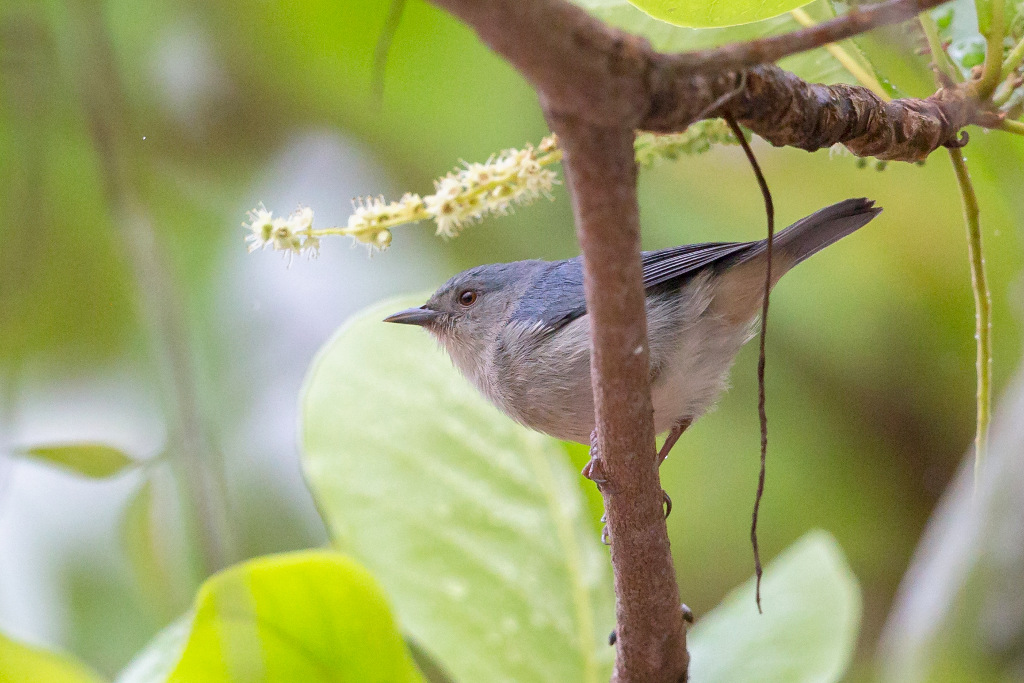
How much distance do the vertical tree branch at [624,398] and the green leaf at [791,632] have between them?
8.4 inches

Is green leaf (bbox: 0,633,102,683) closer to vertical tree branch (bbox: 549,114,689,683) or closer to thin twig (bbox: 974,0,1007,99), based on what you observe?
vertical tree branch (bbox: 549,114,689,683)

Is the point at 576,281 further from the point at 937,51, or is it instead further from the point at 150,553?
the point at 150,553

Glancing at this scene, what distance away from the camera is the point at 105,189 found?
86 centimetres

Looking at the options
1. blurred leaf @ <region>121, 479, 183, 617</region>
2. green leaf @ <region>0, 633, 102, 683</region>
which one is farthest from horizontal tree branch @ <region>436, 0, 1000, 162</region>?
blurred leaf @ <region>121, 479, 183, 617</region>

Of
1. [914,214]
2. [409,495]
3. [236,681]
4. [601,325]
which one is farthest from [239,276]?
[914,214]

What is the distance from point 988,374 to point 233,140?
184 centimetres

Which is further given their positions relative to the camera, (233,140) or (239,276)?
(233,140)

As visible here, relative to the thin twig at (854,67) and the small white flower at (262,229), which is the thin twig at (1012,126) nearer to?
the thin twig at (854,67)

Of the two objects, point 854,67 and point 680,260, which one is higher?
point 854,67

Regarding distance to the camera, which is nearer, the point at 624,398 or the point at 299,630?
the point at 624,398

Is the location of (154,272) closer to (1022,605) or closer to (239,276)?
(1022,605)

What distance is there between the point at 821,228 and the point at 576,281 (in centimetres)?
41

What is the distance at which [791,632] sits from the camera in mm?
1292

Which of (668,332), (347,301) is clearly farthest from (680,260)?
(347,301)
